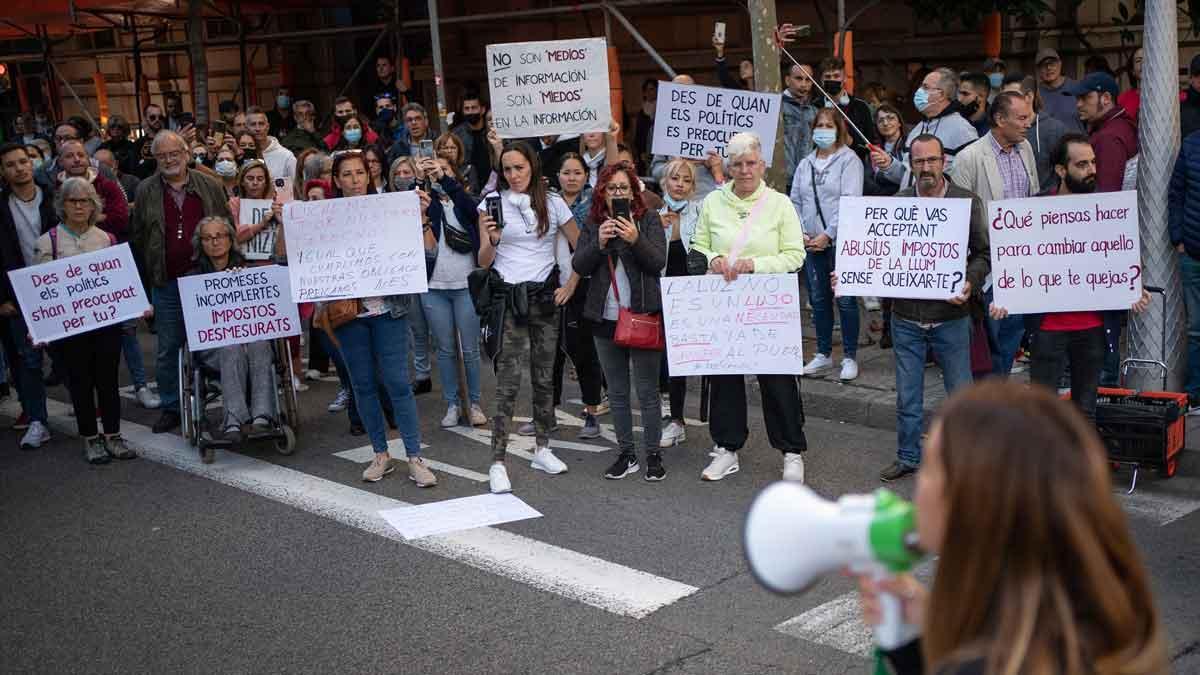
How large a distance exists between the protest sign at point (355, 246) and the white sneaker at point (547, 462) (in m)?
1.14

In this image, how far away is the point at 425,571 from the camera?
579 centimetres

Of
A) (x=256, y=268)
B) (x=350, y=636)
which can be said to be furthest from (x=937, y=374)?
(x=350, y=636)

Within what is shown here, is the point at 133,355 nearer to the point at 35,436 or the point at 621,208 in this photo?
the point at 35,436

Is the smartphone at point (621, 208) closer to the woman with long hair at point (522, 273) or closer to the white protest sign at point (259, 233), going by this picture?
the woman with long hair at point (522, 273)

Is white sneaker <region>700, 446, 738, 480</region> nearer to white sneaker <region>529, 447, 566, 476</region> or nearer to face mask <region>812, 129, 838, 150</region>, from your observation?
white sneaker <region>529, 447, 566, 476</region>

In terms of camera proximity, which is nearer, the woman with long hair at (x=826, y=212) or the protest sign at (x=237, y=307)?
the protest sign at (x=237, y=307)

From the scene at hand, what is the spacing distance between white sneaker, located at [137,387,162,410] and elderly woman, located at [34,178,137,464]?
126 cm

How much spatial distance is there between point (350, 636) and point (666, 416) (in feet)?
11.9

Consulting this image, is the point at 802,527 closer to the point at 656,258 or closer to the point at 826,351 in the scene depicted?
the point at 656,258

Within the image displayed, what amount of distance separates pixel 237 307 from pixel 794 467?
3544 mm

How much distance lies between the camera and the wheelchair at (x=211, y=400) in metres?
7.95

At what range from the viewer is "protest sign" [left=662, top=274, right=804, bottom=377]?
6844 mm

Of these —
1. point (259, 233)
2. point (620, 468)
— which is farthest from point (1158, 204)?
point (259, 233)

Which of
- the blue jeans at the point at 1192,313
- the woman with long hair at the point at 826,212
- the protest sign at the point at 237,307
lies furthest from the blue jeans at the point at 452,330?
the blue jeans at the point at 1192,313
